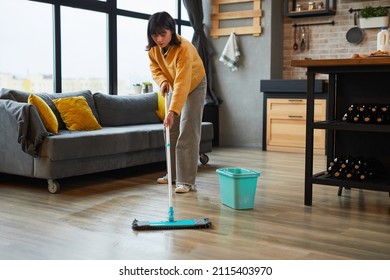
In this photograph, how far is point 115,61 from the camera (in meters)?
6.14

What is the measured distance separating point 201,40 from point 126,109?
7.01ft

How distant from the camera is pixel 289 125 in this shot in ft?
21.5

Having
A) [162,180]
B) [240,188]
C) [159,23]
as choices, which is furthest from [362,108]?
[162,180]

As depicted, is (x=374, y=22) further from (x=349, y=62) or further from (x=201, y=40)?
(x=349, y=62)

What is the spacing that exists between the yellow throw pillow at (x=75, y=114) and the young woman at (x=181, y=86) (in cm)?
96

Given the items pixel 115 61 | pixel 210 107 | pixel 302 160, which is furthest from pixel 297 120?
pixel 115 61

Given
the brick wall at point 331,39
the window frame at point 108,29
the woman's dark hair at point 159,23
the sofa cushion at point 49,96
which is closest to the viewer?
the woman's dark hair at point 159,23

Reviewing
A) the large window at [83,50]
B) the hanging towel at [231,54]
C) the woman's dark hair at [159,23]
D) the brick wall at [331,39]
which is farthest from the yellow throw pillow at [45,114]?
the brick wall at [331,39]

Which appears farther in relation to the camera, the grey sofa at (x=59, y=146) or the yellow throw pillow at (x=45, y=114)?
the yellow throw pillow at (x=45, y=114)

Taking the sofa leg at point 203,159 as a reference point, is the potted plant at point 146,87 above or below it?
above

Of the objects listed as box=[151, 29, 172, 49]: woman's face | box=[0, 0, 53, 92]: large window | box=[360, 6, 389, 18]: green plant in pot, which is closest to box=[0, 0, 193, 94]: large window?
box=[0, 0, 53, 92]: large window

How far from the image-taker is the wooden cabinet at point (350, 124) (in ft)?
10.9

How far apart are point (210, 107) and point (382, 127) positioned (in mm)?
3992

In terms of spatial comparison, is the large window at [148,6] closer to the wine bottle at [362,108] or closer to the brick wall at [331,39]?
the brick wall at [331,39]
